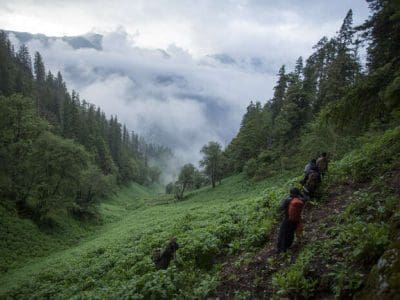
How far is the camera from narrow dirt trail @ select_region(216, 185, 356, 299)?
9.08m

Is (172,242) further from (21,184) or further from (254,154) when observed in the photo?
(254,154)

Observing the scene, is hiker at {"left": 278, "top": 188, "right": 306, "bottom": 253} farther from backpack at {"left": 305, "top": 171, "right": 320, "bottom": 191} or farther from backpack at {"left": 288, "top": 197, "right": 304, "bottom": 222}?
backpack at {"left": 305, "top": 171, "right": 320, "bottom": 191}

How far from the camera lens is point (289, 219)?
400 inches

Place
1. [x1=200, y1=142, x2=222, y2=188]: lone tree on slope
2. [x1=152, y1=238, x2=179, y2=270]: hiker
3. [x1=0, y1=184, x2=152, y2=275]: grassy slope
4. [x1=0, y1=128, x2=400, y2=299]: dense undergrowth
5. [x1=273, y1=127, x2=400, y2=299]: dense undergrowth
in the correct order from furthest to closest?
[x1=200, y1=142, x2=222, y2=188]: lone tree on slope < [x1=0, y1=184, x2=152, y2=275]: grassy slope < [x1=152, y1=238, x2=179, y2=270]: hiker < [x1=0, y1=128, x2=400, y2=299]: dense undergrowth < [x1=273, y1=127, x2=400, y2=299]: dense undergrowth

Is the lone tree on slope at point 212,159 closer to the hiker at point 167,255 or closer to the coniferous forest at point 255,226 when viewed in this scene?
the coniferous forest at point 255,226

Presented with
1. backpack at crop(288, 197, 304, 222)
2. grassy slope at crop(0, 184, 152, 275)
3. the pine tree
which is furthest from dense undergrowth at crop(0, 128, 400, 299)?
the pine tree

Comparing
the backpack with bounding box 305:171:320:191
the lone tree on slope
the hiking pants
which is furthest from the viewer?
the lone tree on slope

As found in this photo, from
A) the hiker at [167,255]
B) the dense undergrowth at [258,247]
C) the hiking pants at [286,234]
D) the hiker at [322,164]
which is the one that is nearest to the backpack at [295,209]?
the hiking pants at [286,234]

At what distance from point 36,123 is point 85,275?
37459 mm

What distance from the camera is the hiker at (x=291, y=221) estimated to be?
1005cm

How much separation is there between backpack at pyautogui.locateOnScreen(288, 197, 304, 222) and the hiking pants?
162mm

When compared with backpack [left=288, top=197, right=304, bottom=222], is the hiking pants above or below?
below

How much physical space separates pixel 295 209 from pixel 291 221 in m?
0.41

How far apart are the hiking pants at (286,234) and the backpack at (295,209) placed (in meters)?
0.16
